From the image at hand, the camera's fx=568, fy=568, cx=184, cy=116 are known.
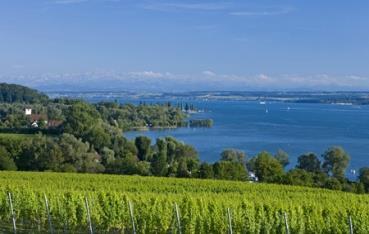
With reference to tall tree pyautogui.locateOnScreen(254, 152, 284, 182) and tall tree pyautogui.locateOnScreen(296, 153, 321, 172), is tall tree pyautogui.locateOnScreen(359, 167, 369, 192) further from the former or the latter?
tall tree pyautogui.locateOnScreen(296, 153, 321, 172)

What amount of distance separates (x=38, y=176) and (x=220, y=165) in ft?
49.8

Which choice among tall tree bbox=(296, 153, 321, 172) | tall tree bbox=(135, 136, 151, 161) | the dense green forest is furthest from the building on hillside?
tall tree bbox=(296, 153, 321, 172)

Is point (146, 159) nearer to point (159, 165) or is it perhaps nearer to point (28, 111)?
point (159, 165)

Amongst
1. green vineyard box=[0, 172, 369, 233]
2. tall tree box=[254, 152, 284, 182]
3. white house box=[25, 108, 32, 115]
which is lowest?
tall tree box=[254, 152, 284, 182]

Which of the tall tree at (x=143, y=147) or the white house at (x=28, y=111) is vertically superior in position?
the white house at (x=28, y=111)

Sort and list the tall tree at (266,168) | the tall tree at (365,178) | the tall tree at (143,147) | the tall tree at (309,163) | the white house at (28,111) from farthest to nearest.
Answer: the white house at (28,111), the tall tree at (143,147), the tall tree at (309,163), the tall tree at (365,178), the tall tree at (266,168)

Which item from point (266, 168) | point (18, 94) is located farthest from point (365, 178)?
point (18, 94)

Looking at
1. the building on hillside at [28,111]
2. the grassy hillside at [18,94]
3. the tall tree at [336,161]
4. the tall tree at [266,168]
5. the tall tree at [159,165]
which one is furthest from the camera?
the grassy hillside at [18,94]

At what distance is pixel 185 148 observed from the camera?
6438cm

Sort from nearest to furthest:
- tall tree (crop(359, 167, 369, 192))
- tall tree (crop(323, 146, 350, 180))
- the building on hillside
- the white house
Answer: tall tree (crop(359, 167, 369, 192)) → tall tree (crop(323, 146, 350, 180)) → the building on hillside → the white house

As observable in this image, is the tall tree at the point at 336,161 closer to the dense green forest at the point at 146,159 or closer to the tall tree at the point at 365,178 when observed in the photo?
the dense green forest at the point at 146,159

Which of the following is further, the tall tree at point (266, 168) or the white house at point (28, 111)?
the white house at point (28, 111)

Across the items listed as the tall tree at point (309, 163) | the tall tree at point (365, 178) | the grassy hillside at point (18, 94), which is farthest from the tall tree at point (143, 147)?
the grassy hillside at point (18, 94)

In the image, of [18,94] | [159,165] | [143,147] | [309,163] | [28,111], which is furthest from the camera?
[18,94]
